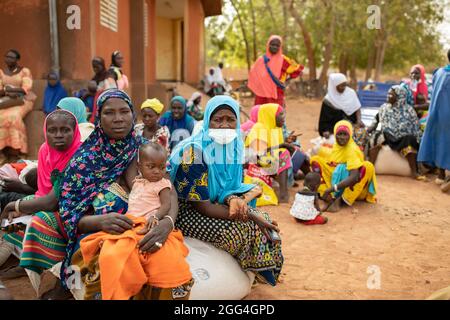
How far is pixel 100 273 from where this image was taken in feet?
7.66

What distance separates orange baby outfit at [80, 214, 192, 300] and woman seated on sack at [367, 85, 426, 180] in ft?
18.3

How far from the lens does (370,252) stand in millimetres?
4172

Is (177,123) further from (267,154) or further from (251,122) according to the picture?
(267,154)

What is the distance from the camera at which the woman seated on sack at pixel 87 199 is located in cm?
266

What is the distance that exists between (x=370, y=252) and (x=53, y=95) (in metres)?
5.19

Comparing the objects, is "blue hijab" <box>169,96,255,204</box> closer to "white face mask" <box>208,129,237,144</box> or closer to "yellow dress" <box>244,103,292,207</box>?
"white face mask" <box>208,129,237,144</box>

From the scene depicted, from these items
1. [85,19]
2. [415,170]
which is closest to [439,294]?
[415,170]

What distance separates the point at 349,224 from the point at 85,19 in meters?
5.21

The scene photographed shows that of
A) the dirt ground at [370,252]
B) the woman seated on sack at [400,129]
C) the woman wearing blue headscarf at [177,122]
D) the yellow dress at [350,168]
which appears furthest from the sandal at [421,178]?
the woman wearing blue headscarf at [177,122]

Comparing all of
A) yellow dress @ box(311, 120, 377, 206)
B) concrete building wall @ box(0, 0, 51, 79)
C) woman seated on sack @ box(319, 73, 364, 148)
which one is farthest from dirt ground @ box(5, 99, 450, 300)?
concrete building wall @ box(0, 0, 51, 79)

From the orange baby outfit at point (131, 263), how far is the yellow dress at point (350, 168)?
3.58 meters

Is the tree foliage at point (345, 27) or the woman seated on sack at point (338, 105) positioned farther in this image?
the tree foliage at point (345, 27)

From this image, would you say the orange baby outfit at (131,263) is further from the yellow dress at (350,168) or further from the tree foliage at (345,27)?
the tree foliage at (345,27)

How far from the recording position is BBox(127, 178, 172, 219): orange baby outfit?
2.64 metres
